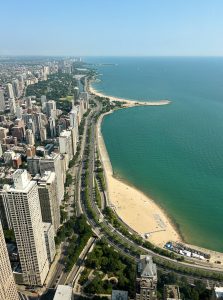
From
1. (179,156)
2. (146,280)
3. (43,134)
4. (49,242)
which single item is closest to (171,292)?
(146,280)

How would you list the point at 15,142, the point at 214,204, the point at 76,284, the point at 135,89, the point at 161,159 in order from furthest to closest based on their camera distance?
the point at 135,89, the point at 15,142, the point at 161,159, the point at 214,204, the point at 76,284

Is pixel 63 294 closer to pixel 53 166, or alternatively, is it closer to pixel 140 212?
pixel 140 212

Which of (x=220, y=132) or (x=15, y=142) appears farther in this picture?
(x=220, y=132)

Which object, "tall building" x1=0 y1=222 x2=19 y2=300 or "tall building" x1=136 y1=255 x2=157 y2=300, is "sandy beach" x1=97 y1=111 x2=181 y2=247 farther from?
"tall building" x1=0 y1=222 x2=19 y2=300

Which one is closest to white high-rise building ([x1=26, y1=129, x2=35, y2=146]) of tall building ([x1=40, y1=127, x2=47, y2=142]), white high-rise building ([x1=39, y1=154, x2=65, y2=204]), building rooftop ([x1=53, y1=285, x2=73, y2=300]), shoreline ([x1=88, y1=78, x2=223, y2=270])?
tall building ([x1=40, y1=127, x2=47, y2=142])

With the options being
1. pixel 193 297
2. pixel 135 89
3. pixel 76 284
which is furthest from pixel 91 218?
pixel 135 89

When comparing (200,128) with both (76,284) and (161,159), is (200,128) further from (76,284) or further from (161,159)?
(76,284)

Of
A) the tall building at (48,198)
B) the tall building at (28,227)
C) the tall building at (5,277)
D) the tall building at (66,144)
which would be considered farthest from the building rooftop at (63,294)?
the tall building at (66,144)
